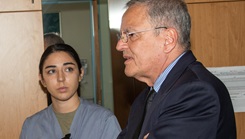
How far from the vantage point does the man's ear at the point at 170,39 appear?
4.29 feet

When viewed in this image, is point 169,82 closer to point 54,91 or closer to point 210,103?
point 210,103

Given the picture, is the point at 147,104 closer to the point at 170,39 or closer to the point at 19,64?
the point at 170,39

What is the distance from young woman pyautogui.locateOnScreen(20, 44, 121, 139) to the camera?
5.83ft

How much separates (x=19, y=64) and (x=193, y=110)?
1313 mm

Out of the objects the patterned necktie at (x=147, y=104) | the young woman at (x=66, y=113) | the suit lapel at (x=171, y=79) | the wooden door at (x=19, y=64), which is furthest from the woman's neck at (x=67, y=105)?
the suit lapel at (x=171, y=79)

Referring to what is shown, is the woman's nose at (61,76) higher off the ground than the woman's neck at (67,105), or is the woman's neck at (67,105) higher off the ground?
the woman's nose at (61,76)

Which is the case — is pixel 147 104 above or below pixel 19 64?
below

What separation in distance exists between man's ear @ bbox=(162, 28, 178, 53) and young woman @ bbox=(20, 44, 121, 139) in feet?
2.01

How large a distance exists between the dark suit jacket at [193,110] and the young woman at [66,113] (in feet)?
2.10

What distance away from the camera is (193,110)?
3.55ft

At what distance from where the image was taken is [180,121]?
107 cm

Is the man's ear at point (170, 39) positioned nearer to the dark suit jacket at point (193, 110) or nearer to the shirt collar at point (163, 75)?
the shirt collar at point (163, 75)

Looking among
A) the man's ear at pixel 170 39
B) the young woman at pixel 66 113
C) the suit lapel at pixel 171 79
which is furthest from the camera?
the young woman at pixel 66 113

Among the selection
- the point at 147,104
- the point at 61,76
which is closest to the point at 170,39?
the point at 147,104
